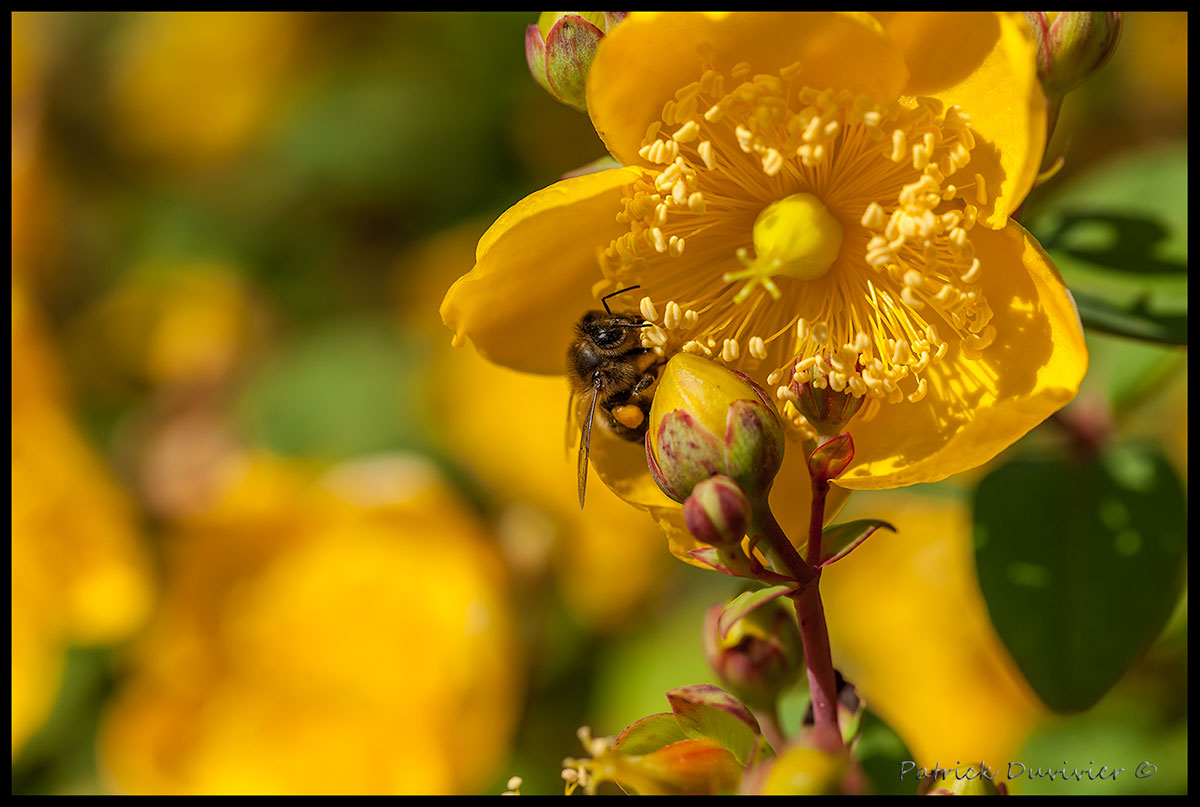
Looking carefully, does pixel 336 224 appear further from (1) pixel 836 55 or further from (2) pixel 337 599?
(1) pixel 836 55

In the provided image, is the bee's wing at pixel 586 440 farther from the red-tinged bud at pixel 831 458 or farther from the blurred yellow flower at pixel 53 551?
the blurred yellow flower at pixel 53 551

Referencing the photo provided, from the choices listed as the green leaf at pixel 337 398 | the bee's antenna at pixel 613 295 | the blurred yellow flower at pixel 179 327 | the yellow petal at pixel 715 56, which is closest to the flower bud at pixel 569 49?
the yellow petal at pixel 715 56

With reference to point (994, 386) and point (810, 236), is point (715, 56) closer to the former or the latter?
point (810, 236)

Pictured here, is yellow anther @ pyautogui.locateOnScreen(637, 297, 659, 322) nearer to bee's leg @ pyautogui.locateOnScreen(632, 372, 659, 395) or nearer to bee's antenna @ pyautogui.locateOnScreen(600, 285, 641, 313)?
bee's antenna @ pyautogui.locateOnScreen(600, 285, 641, 313)

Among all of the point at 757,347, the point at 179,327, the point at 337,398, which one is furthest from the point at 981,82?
the point at 179,327
